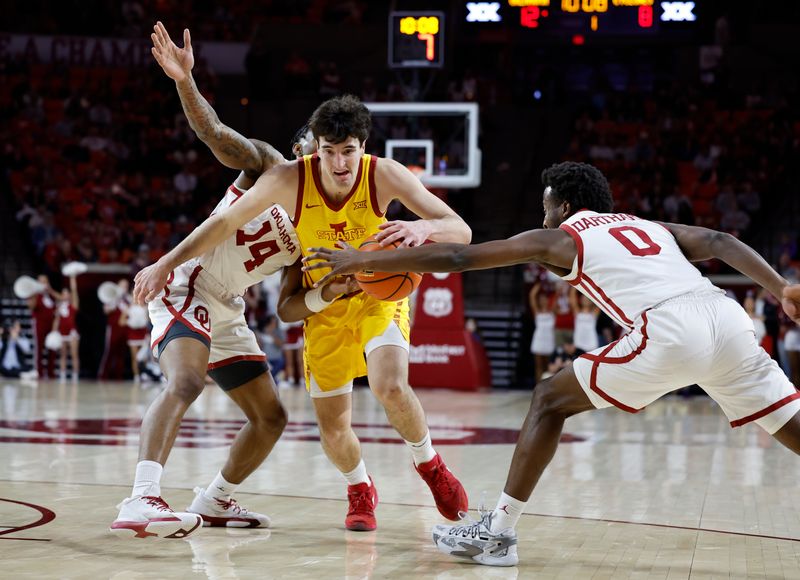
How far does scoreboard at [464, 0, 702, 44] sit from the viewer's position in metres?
14.0

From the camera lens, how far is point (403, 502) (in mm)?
5684

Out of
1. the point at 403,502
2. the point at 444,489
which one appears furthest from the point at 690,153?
the point at 444,489

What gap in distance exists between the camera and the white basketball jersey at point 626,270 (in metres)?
4.05

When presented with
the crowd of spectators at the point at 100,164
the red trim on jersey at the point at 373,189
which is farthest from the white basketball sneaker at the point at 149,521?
the crowd of spectators at the point at 100,164

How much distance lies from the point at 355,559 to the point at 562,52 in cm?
2010

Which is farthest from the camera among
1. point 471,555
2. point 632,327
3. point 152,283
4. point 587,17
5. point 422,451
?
point 587,17

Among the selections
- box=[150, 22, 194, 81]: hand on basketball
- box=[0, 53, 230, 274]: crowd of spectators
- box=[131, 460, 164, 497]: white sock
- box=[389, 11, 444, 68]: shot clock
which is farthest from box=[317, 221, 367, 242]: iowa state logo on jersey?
box=[0, 53, 230, 274]: crowd of spectators

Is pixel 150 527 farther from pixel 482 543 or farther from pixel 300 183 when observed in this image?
pixel 300 183

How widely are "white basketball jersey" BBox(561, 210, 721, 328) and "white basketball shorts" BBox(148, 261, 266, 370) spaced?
170 centimetres

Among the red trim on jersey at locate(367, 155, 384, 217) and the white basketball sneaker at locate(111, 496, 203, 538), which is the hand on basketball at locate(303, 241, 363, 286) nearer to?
the red trim on jersey at locate(367, 155, 384, 217)

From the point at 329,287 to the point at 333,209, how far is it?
343 mm

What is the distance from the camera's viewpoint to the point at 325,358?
4.99 meters

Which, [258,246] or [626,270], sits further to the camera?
[258,246]

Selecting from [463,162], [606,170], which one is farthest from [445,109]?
[606,170]
